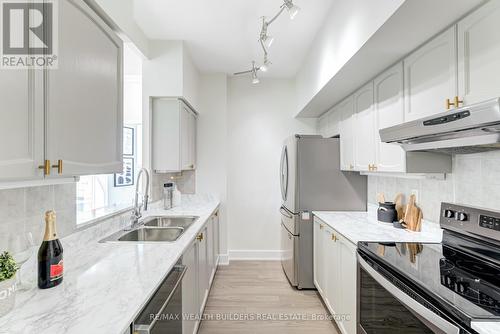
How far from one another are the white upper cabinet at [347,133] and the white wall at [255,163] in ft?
3.94

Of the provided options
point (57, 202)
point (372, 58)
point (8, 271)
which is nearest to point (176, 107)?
point (57, 202)

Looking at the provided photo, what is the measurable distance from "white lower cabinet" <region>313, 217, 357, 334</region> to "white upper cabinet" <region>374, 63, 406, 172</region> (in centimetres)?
65

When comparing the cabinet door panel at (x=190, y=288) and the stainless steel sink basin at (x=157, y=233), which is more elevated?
the stainless steel sink basin at (x=157, y=233)

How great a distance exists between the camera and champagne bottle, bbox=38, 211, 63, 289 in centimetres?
107

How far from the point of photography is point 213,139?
12.3 feet

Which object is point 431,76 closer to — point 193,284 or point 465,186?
point 465,186

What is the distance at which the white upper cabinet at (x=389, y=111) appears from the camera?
5.79 feet

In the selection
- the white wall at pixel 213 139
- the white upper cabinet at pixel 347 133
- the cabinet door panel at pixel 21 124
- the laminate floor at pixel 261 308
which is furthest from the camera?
the white wall at pixel 213 139

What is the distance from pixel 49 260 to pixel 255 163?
3.06m

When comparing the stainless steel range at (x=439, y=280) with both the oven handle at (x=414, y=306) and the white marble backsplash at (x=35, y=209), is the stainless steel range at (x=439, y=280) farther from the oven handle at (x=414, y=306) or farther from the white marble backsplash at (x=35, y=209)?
the white marble backsplash at (x=35, y=209)

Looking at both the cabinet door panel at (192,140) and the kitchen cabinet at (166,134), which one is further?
the cabinet door panel at (192,140)

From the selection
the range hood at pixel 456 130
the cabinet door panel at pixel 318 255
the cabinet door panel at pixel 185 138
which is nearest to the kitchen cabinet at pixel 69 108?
the cabinet door panel at pixel 185 138

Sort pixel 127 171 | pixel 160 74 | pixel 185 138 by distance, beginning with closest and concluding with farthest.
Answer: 1. pixel 160 74
2. pixel 185 138
3. pixel 127 171

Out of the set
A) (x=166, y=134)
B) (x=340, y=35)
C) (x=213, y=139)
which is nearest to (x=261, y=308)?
(x=166, y=134)
